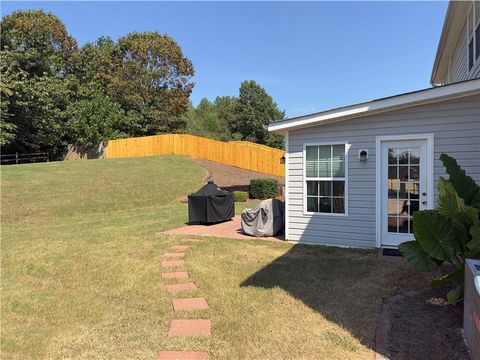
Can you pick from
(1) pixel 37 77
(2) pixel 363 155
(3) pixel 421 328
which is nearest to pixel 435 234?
(3) pixel 421 328

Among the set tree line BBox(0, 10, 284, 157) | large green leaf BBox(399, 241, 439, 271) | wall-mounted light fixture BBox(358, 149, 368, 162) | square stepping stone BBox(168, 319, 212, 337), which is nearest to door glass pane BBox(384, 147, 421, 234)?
wall-mounted light fixture BBox(358, 149, 368, 162)

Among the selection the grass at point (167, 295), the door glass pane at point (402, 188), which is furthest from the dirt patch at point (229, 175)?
the door glass pane at point (402, 188)

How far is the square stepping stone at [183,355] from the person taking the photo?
342cm

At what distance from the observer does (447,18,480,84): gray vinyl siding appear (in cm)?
752

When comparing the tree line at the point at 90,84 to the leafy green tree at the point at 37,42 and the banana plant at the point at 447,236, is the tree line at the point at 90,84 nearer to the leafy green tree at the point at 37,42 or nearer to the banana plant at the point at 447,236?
the leafy green tree at the point at 37,42

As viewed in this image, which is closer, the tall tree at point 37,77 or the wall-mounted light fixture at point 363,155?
the wall-mounted light fixture at point 363,155

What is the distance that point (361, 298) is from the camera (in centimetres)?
482

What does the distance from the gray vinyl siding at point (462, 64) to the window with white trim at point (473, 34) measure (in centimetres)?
16

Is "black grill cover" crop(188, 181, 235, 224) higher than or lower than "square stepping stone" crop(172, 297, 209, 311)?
higher

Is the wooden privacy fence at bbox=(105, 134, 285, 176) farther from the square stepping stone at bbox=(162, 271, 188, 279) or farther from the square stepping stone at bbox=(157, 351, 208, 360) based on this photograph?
the square stepping stone at bbox=(157, 351, 208, 360)

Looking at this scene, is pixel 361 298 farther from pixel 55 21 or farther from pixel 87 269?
pixel 55 21

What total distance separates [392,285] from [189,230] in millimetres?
6170

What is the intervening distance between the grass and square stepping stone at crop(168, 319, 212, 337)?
9 cm

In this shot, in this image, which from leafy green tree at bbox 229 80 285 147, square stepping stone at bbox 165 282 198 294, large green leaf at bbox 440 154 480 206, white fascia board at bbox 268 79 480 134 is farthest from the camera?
leafy green tree at bbox 229 80 285 147
